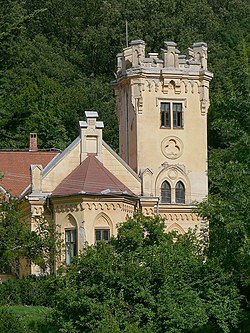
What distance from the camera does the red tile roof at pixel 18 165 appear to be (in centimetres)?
5872

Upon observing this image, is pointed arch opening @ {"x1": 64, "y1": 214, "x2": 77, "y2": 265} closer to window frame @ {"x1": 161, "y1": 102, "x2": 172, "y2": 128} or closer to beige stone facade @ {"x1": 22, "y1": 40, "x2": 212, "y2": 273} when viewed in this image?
beige stone facade @ {"x1": 22, "y1": 40, "x2": 212, "y2": 273}

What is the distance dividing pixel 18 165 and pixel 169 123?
31.9ft

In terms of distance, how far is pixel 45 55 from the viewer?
81.6 meters

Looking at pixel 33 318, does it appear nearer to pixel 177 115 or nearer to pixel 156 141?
pixel 156 141

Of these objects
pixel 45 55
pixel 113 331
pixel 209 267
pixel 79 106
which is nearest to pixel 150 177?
pixel 209 267

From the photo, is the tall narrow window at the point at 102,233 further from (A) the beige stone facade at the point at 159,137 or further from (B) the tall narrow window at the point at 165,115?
(B) the tall narrow window at the point at 165,115

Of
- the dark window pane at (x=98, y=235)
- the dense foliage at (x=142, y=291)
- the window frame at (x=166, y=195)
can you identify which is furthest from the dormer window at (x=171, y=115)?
the dense foliage at (x=142, y=291)

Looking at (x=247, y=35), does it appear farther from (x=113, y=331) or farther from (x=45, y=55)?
(x=113, y=331)

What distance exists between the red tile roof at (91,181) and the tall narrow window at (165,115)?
4678mm

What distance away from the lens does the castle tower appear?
53500 millimetres

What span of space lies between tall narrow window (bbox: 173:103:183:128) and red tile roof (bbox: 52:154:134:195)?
5.10 m

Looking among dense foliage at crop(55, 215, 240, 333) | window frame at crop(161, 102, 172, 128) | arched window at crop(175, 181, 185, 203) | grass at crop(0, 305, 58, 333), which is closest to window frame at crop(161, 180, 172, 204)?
arched window at crop(175, 181, 185, 203)

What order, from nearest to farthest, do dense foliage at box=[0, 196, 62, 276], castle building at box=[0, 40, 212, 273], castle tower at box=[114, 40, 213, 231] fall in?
1. dense foliage at box=[0, 196, 62, 276]
2. castle building at box=[0, 40, 212, 273]
3. castle tower at box=[114, 40, 213, 231]

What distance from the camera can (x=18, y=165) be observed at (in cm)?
6019
